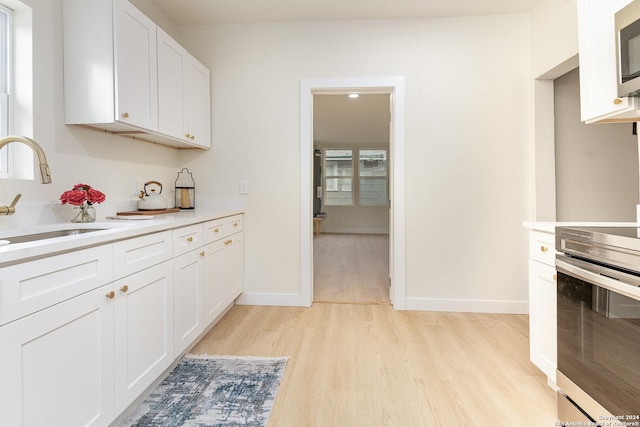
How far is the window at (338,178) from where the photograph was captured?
30.1ft

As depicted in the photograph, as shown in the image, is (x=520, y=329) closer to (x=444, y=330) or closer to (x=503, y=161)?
(x=444, y=330)

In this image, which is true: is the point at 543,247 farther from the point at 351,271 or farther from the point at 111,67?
the point at 351,271

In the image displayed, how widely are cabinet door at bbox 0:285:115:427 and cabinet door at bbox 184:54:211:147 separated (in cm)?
172

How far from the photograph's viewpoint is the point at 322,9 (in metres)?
2.82

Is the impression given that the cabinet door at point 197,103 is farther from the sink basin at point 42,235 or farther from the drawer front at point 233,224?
the sink basin at point 42,235

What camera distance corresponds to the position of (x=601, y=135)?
2844 mm

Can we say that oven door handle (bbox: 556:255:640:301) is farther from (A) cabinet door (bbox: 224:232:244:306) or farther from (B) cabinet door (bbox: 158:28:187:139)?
(B) cabinet door (bbox: 158:28:187:139)

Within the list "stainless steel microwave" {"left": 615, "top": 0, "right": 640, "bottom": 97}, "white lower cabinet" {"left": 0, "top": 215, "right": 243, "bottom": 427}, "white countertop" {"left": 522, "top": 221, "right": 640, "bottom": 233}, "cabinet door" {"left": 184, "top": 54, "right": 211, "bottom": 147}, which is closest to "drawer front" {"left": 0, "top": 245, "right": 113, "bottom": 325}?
"white lower cabinet" {"left": 0, "top": 215, "right": 243, "bottom": 427}

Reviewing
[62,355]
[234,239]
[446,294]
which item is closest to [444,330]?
[446,294]

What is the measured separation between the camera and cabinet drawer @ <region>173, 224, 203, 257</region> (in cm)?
189

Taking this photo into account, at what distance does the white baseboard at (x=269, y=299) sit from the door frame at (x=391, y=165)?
0.07 meters

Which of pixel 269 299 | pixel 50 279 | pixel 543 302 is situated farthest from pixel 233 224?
pixel 543 302

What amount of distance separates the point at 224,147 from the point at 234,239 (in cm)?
87

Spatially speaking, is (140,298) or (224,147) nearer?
(140,298)
